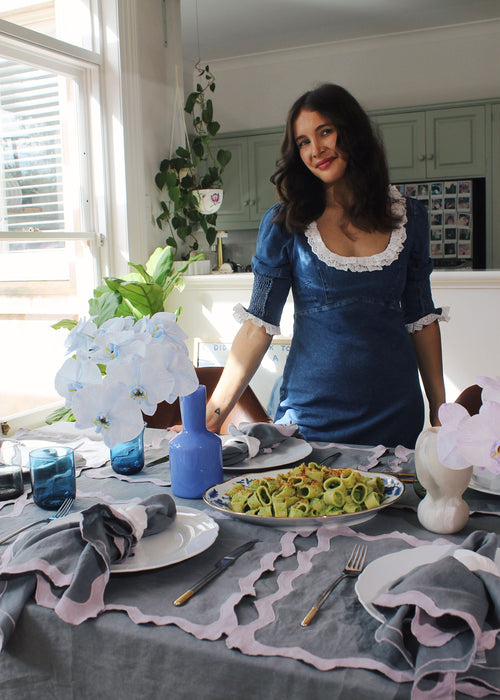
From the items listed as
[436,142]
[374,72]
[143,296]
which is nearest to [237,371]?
[143,296]

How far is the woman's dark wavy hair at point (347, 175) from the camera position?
5.62ft

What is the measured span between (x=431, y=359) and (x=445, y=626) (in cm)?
121

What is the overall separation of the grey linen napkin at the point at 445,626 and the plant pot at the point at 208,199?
120 inches

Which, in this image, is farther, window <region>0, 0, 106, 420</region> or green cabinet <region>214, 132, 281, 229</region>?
green cabinet <region>214, 132, 281, 229</region>

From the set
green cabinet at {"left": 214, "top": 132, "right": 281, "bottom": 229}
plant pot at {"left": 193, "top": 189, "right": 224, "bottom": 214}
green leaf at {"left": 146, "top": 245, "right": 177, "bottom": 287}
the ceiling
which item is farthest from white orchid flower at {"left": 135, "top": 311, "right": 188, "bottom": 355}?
green cabinet at {"left": 214, "top": 132, "right": 281, "bottom": 229}

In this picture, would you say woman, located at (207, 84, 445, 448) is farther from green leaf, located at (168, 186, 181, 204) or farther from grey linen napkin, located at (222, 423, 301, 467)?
green leaf, located at (168, 186, 181, 204)

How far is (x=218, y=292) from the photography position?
359cm

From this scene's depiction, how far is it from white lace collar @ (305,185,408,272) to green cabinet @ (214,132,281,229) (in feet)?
12.9

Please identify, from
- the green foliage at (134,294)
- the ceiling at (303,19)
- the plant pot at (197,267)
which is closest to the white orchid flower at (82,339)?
the green foliage at (134,294)

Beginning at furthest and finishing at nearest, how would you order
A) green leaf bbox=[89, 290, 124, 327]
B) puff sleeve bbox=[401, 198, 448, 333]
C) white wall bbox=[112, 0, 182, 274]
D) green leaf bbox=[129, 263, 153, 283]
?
white wall bbox=[112, 0, 182, 274], green leaf bbox=[129, 263, 153, 283], green leaf bbox=[89, 290, 124, 327], puff sleeve bbox=[401, 198, 448, 333]

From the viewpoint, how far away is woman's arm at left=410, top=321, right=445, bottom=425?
183cm

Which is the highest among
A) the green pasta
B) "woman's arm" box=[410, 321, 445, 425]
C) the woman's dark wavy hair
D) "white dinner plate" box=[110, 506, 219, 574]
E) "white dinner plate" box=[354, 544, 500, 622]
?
the woman's dark wavy hair

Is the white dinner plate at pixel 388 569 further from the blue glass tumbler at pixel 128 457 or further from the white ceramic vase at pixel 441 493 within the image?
the blue glass tumbler at pixel 128 457

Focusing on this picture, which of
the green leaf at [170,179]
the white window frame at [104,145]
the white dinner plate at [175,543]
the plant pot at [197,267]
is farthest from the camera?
the plant pot at [197,267]
